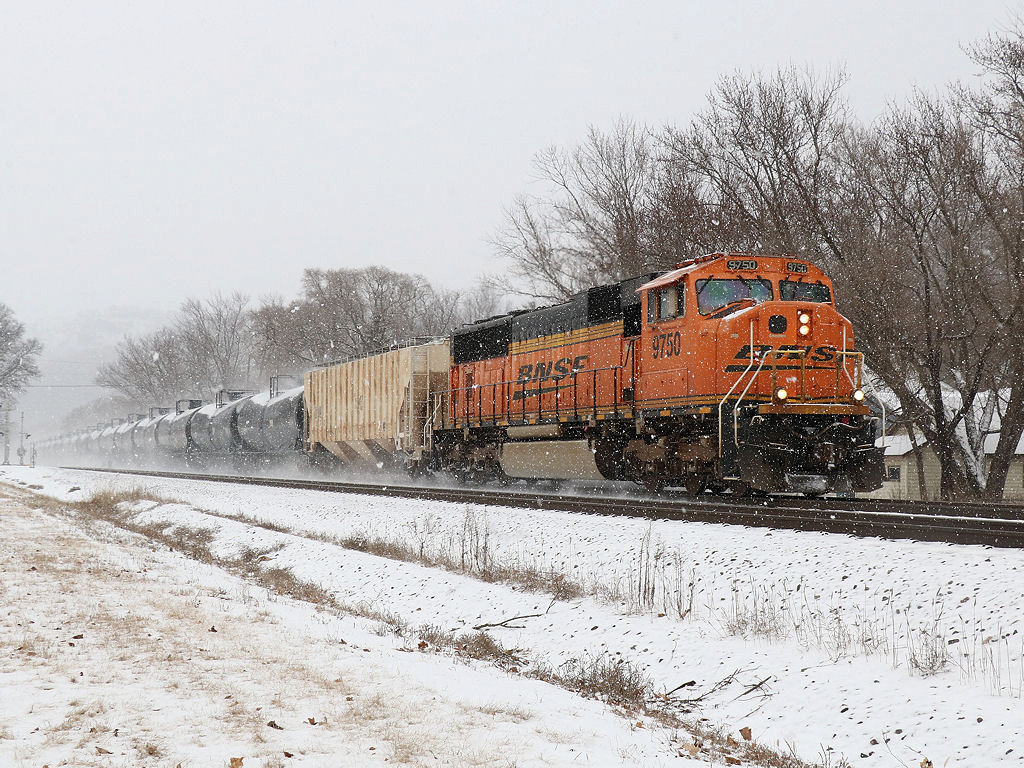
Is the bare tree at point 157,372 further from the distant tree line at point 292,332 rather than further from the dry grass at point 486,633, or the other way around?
the dry grass at point 486,633

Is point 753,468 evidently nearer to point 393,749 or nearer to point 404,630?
point 404,630

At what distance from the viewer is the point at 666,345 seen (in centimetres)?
1595

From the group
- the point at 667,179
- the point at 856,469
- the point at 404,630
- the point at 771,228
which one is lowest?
the point at 404,630

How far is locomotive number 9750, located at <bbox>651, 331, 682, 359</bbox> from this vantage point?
1561cm

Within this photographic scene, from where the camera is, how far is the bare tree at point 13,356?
190ft

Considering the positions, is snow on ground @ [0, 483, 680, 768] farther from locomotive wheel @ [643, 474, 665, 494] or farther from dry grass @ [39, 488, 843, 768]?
locomotive wheel @ [643, 474, 665, 494]

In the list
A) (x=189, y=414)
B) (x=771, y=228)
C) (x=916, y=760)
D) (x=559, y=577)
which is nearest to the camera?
(x=916, y=760)

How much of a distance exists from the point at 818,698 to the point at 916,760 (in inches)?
43.4

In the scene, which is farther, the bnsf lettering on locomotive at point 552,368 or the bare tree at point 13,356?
the bare tree at point 13,356

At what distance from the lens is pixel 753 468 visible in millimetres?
13664

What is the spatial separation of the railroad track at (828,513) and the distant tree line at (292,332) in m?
43.0

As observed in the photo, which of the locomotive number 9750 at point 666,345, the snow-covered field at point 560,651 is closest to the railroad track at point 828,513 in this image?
the snow-covered field at point 560,651

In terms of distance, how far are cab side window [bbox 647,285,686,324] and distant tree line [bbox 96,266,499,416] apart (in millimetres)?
43036

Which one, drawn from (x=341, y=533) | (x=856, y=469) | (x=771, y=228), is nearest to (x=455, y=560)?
(x=341, y=533)
